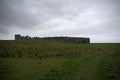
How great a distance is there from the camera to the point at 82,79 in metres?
14.3

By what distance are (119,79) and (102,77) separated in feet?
4.75

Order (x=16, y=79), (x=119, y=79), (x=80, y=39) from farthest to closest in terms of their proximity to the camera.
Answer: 1. (x=80, y=39)
2. (x=16, y=79)
3. (x=119, y=79)

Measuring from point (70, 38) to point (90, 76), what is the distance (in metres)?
108

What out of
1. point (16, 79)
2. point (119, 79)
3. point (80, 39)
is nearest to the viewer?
point (119, 79)

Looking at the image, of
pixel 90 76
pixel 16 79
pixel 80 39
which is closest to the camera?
pixel 90 76

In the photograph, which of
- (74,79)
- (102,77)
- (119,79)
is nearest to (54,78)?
(74,79)

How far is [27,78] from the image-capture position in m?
17.1

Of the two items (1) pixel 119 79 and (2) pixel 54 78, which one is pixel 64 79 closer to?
(2) pixel 54 78

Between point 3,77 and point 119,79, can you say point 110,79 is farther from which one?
point 3,77

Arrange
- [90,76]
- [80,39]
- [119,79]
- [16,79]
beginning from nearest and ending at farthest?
[119,79], [90,76], [16,79], [80,39]

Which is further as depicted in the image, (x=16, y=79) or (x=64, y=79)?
(x=16, y=79)

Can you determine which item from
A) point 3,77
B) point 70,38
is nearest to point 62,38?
point 70,38

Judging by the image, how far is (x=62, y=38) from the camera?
12644cm

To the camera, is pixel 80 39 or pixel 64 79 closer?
pixel 64 79
